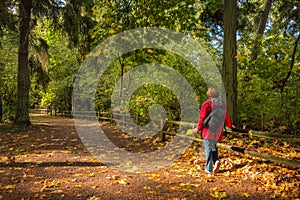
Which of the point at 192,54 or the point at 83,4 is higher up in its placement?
the point at 83,4

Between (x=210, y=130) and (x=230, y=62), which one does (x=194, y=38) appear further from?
(x=210, y=130)

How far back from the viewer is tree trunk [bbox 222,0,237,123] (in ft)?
24.8

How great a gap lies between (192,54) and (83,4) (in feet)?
25.4

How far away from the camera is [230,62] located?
7.58 m

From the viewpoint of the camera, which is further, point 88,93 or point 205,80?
point 88,93

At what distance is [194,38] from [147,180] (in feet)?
25.7

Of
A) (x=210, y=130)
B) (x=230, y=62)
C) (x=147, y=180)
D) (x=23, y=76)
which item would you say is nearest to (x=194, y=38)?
(x=230, y=62)

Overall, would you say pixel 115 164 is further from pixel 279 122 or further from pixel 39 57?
pixel 39 57

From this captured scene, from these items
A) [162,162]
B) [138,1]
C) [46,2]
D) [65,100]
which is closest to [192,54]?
[138,1]

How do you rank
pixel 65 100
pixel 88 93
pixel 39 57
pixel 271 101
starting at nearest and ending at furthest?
pixel 271 101, pixel 39 57, pixel 88 93, pixel 65 100

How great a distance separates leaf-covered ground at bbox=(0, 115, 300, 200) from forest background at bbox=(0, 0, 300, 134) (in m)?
1.69

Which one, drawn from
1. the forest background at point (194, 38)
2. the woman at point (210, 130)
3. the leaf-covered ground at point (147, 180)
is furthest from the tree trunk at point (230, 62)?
the woman at point (210, 130)

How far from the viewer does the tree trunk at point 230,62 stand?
7.57m

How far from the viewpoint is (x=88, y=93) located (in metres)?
28.5
